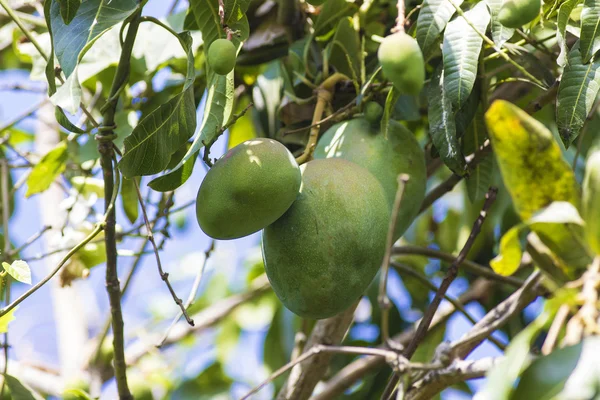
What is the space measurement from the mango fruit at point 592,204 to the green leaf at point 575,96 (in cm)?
34

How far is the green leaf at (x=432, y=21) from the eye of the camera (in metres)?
0.98

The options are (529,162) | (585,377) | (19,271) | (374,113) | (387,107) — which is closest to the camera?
(585,377)

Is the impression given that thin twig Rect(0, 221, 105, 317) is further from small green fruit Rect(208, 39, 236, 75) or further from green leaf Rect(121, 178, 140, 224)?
green leaf Rect(121, 178, 140, 224)

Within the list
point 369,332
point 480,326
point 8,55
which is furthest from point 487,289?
point 8,55

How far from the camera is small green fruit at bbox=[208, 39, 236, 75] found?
84 centimetres

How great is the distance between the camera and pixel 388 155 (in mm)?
1091

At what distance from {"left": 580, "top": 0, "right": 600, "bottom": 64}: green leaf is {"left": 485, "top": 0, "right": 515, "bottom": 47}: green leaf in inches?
3.3

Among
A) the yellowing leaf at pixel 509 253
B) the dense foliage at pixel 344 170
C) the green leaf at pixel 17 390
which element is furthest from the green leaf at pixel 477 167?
the green leaf at pixel 17 390

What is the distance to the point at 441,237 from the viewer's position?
79.9 inches

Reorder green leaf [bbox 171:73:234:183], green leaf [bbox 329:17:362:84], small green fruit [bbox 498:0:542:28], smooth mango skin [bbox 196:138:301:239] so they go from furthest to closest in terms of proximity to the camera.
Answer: green leaf [bbox 329:17:362:84], green leaf [bbox 171:73:234:183], smooth mango skin [bbox 196:138:301:239], small green fruit [bbox 498:0:542:28]

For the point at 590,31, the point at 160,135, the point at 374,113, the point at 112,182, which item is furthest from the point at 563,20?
the point at 112,182

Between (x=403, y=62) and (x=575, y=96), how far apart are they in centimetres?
32

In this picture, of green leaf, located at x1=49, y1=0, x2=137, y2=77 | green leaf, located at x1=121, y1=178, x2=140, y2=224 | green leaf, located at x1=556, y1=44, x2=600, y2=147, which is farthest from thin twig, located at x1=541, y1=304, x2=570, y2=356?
green leaf, located at x1=121, y1=178, x2=140, y2=224

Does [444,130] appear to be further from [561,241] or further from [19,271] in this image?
[19,271]
